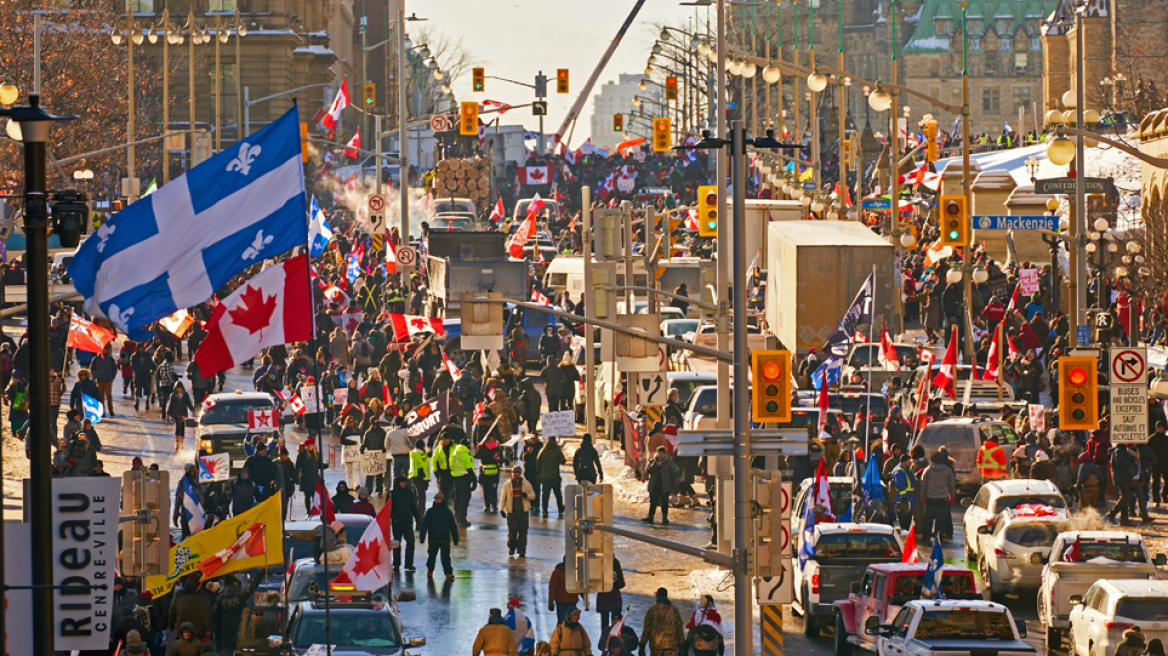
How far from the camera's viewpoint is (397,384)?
37469mm

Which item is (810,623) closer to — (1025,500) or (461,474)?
(1025,500)

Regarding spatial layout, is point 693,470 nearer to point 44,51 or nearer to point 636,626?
point 636,626

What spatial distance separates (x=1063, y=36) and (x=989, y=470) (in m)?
79.2

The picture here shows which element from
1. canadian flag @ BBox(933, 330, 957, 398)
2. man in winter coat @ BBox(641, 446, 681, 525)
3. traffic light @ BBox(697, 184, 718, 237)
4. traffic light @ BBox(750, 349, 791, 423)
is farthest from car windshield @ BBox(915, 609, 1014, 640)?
traffic light @ BBox(697, 184, 718, 237)

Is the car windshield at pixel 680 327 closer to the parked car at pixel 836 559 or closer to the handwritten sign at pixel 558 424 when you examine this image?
the handwritten sign at pixel 558 424

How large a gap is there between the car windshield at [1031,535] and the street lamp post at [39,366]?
46.3ft

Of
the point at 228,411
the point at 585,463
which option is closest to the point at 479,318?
the point at 585,463

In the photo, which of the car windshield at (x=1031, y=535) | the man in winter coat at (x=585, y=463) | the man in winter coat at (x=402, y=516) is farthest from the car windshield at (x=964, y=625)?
the man in winter coat at (x=585, y=463)

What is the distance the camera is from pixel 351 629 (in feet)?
59.7

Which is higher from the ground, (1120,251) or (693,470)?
(1120,251)

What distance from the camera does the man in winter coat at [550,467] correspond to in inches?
1102

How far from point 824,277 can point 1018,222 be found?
457cm

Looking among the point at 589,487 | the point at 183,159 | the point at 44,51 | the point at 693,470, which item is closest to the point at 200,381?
the point at 693,470

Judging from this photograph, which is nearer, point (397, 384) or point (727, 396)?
point (727, 396)
